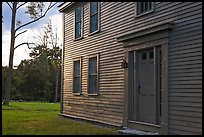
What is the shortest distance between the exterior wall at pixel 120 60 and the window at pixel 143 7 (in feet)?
0.62

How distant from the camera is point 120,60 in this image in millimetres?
12156

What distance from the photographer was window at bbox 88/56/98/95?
14.2 meters

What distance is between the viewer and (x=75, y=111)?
16109 mm

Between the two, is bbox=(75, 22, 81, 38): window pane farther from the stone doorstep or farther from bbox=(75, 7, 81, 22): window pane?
the stone doorstep

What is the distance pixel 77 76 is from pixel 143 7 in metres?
5.99

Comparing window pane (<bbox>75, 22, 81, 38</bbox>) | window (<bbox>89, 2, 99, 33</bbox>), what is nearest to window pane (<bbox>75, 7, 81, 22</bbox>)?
window pane (<bbox>75, 22, 81, 38</bbox>)

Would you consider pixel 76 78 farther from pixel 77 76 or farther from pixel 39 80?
pixel 39 80

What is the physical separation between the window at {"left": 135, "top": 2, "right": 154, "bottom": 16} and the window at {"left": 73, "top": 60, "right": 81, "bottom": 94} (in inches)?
212

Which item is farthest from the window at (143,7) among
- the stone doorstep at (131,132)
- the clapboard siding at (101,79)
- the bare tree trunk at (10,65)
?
the bare tree trunk at (10,65)

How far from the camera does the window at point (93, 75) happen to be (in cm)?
1423

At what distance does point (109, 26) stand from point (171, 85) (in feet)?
14.7

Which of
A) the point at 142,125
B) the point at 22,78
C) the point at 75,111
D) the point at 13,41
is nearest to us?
the point at 142,125

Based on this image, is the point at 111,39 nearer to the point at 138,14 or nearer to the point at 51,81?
the point at 138,14

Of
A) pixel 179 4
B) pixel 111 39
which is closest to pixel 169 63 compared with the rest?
pixel 179 4
